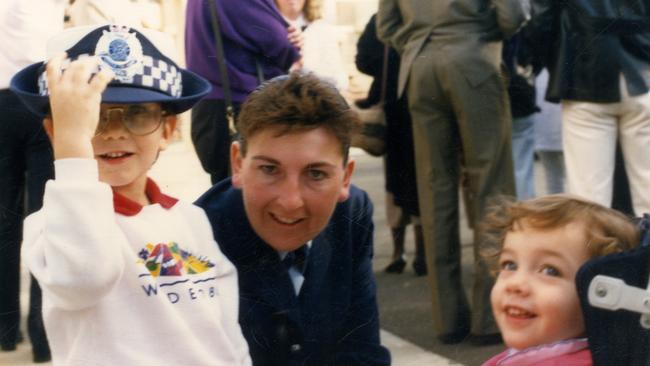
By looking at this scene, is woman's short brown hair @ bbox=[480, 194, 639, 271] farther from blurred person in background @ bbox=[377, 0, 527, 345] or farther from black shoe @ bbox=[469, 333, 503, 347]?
black shoe @ bbox=[469, 333, 503, 347]

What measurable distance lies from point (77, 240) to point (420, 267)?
154 inches

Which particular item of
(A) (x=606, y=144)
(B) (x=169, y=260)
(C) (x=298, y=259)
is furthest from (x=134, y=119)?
(A) (x=606, y=144)

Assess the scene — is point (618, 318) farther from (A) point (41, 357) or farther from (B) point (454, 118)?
(A) point (41, 357)

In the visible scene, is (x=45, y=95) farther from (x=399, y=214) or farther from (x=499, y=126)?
(x=399, y=214)

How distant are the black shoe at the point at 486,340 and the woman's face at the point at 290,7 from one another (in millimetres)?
1500

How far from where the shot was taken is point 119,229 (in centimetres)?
195

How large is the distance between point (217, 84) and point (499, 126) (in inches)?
42.2

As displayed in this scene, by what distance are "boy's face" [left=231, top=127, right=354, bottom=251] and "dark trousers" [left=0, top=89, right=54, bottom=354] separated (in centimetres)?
185

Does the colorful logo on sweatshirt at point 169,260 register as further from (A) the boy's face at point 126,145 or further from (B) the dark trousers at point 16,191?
(B) the dark trousers at point 16,191

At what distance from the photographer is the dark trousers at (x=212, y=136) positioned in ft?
13.2

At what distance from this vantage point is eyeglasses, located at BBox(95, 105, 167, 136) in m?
2.07

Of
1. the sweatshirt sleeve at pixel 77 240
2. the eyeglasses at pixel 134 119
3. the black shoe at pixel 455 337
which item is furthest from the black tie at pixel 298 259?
the black shoe at pixel 455 337

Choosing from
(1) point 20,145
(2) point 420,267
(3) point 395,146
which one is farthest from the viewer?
(2) point 420,267

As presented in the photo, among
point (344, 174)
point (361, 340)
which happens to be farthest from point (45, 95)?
point (361, 340)
